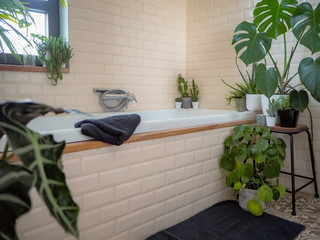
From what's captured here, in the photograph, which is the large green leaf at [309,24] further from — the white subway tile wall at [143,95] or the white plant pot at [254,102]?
the white plant pot at [254,102]

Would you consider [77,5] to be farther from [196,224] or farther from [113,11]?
[196,224]

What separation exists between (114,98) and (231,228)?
1553mm

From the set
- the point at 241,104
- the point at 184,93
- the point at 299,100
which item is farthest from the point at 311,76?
the point at 184,93

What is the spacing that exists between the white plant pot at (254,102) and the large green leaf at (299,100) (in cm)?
40

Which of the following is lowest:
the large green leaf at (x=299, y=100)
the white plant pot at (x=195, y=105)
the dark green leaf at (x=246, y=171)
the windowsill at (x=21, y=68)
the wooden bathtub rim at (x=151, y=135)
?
the dark green leaf at (x=246, y=171)

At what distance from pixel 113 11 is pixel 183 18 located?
1.07 m

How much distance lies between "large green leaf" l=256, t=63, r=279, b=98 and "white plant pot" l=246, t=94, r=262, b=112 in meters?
0.47

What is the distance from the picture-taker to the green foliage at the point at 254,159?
181 centimetres

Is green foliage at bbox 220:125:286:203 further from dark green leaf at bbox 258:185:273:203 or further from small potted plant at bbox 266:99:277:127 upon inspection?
small potted plant at bbox 266:99:277:127

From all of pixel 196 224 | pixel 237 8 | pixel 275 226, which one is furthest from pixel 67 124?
pixel 237 8

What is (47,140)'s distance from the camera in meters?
0.43

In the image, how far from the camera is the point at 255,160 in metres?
1.86

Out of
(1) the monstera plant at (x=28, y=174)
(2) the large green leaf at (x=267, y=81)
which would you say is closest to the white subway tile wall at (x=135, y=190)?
(2) the large green leaf at (x=267, y=81)

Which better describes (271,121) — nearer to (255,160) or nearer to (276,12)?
(255,160)
